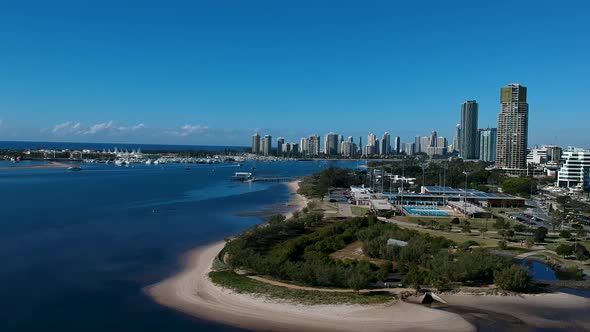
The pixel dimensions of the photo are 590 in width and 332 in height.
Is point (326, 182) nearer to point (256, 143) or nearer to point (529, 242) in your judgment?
point (529, 242)

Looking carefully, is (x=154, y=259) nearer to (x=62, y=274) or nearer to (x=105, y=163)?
→ (x=62, y=274)

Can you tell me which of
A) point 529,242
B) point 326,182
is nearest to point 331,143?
point 326,182

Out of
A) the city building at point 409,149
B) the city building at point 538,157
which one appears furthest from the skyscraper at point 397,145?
the city building at point 538,157

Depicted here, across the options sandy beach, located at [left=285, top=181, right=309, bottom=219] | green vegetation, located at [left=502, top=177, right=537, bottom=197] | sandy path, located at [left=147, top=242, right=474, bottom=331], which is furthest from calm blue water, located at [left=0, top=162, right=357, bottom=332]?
green vegetation, located at [left=502, top=177, right=537, bottom=197]

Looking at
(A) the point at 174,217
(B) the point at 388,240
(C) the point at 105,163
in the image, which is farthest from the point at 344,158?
(B) the point at 388,240

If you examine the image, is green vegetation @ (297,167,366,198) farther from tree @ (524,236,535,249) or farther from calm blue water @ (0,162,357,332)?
tree @ (524,236,535,249)
